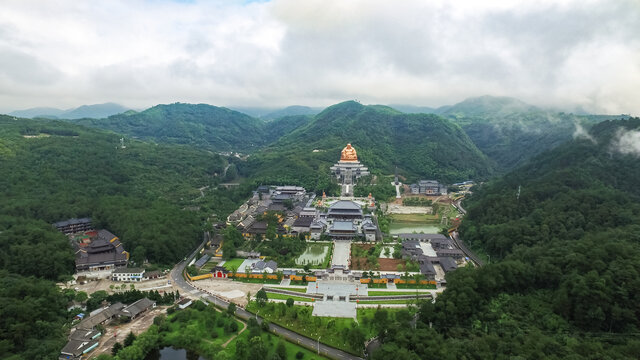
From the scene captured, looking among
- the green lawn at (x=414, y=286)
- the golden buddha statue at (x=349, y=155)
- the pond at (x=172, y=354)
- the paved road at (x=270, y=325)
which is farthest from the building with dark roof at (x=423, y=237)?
the golden buddha statue at (x=349, y=155)

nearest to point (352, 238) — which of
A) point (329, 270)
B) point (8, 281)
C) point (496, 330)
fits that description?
point (329, 270)

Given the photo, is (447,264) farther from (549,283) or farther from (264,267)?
(264,267)

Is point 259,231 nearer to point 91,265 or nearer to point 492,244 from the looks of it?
point 91,265

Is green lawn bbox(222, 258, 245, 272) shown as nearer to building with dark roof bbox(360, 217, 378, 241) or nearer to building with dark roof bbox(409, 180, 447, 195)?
building with dark roof bbox(360, 217, 378, 241)

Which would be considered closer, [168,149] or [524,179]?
[524,179]

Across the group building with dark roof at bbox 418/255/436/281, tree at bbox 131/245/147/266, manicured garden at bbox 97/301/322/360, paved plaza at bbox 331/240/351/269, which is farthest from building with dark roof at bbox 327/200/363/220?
manicured garden at bbox 97/301/322/360

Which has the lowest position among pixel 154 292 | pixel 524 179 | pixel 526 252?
pixel 154 292

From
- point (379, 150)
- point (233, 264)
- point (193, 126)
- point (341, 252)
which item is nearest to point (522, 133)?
point (379, 150)
